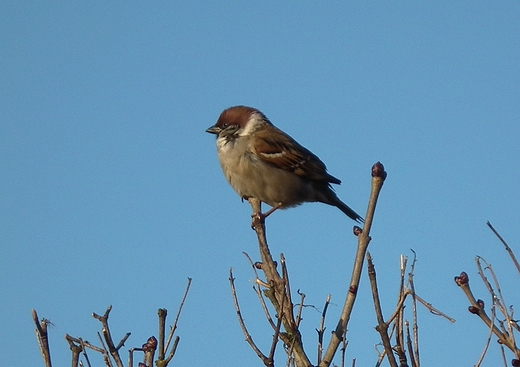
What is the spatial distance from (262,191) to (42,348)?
14.5ft

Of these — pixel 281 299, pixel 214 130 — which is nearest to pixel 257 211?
pixel 281 299

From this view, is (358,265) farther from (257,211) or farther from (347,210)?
(347,210)

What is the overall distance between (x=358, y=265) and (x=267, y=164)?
4.08 meters

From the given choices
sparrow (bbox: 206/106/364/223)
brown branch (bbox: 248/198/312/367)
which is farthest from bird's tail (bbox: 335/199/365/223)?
brown branch (bbox: 248/198/312/367)

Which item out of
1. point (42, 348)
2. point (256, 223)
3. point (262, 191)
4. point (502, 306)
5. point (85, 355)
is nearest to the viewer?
point (42, 348)

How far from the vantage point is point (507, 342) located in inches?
93.0

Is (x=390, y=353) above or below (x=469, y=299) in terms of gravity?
below

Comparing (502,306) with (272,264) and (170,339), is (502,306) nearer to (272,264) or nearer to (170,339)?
(272,264)

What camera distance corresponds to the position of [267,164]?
662 centimetres

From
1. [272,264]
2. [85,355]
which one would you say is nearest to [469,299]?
[272,264]

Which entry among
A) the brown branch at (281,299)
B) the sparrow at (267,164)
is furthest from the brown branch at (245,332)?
the sparrow at (267,164)

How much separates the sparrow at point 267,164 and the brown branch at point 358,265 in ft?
12.2

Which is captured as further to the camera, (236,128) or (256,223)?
(236,128)

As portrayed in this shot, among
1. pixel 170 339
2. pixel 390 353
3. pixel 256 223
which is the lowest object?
pixel 390 353
